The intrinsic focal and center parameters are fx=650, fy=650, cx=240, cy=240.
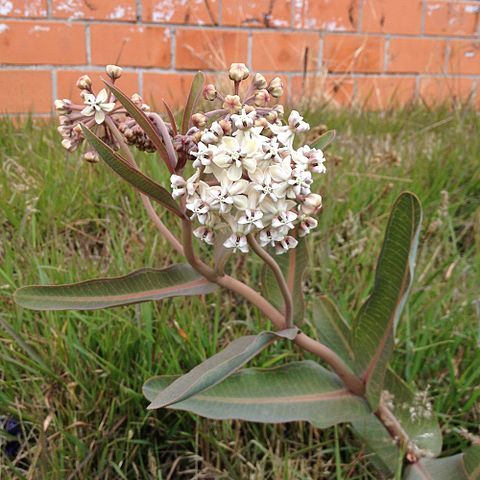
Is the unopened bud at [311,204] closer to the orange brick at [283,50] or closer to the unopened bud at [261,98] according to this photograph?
the unopened bud at [261,98]

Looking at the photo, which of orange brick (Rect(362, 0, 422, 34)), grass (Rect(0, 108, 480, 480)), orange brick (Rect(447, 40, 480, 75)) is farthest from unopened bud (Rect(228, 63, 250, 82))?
orange brick (Rect(447, 40, 480, 75))

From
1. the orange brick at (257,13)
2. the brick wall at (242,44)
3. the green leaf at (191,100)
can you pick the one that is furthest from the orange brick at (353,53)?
the green leaf at (191,100)

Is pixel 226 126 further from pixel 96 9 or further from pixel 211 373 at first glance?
pixel 96 9

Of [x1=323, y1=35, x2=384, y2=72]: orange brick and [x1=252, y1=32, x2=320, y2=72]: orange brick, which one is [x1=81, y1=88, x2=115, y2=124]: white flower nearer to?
[x1=252, y1=32, x2=320, y2=72]: orange brick

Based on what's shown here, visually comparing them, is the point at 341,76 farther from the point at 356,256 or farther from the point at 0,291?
the point at 0,291

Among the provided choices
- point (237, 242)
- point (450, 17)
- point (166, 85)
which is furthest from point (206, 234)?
point (450, 17)

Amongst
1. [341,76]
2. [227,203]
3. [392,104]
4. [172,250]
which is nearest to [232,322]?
[172,250]
